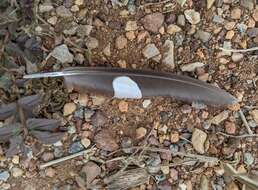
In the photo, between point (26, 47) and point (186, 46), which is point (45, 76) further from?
point (186, 46)

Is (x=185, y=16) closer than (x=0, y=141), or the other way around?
(x=0, y=141)

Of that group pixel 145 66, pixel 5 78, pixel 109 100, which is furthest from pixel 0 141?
pixel 145 66

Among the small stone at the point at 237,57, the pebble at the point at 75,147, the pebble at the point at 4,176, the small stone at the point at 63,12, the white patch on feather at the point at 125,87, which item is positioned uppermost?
the small stone at the point at 63,12

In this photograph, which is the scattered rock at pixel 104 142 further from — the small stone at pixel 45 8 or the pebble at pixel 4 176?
the small stone at pixel 45 8

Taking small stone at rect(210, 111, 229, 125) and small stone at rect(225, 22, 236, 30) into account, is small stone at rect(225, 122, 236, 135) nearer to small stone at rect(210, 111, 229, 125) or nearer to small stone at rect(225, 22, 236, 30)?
small stone at rect(210, 111, 229, 125)

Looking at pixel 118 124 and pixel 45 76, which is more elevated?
pixel 45 76

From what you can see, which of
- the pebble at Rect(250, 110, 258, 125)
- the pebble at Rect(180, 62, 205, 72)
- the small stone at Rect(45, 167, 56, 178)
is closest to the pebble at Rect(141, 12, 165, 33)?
the pebble at Rect(180, 62, 205, 72)

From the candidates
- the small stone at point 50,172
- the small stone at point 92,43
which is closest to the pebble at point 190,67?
the small stone at point 92,43
